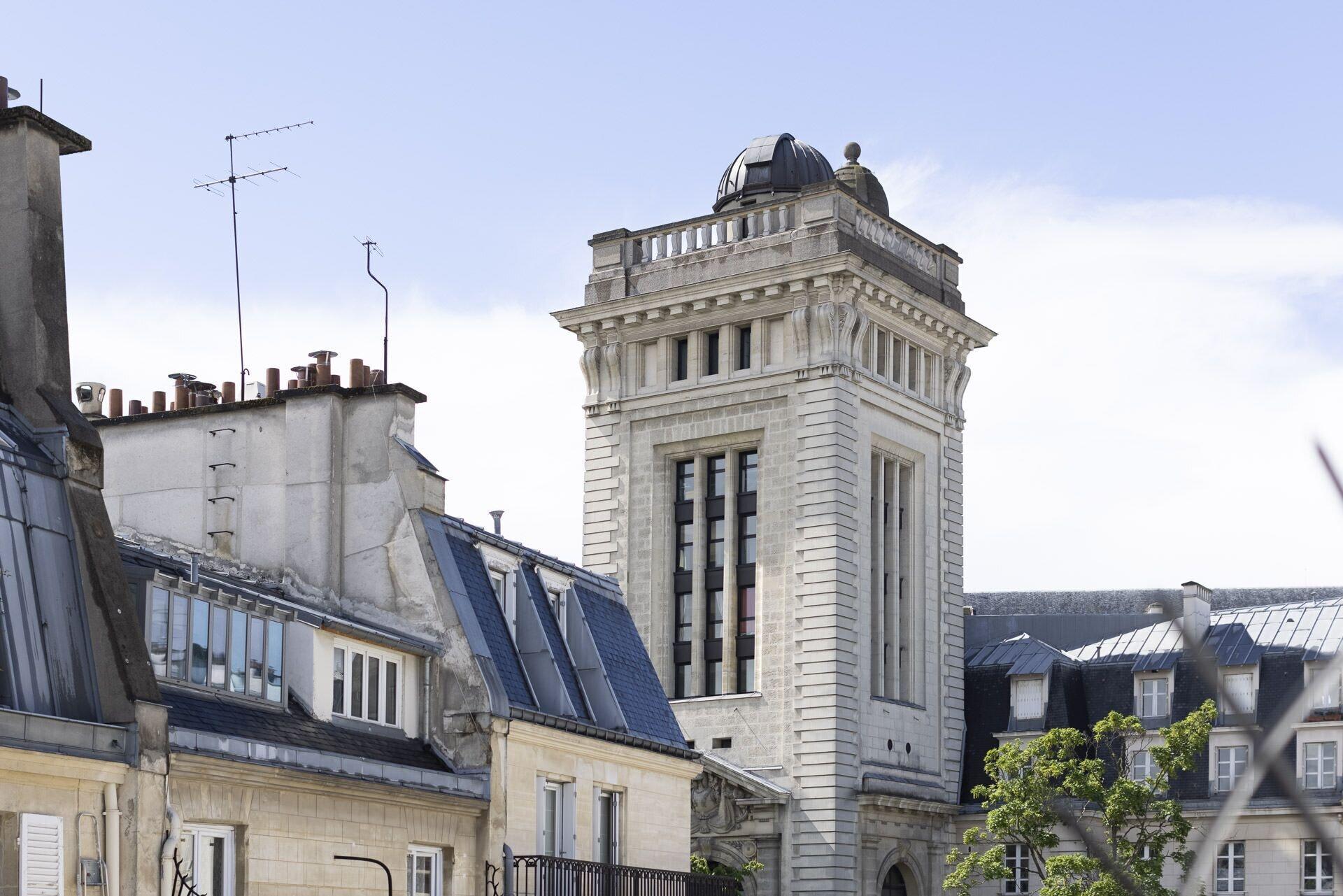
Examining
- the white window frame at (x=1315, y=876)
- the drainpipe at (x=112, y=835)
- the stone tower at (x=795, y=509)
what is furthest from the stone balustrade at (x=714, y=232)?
the drainpipe at (x=112, y=835)

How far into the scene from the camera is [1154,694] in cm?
5900

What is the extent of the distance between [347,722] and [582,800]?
450 centimetres

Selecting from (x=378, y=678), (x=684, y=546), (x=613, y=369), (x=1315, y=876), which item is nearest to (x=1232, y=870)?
(x=1315, y=876)

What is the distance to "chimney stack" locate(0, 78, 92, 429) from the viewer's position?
18547 mm

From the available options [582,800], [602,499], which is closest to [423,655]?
[582,800]

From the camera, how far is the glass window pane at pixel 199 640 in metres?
19.9

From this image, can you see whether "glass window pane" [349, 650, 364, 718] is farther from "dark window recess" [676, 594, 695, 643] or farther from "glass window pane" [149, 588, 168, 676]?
"dark window recess" [676, 594, 695, 643]

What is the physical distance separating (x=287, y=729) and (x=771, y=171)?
45931 mm

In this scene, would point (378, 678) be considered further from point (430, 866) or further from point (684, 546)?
point (684, 546)

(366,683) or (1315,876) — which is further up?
(366,683)

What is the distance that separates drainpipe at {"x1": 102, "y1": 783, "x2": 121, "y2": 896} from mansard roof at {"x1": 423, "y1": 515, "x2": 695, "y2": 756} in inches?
281

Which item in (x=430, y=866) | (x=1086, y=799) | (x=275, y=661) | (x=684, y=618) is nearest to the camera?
(x=275, y=661)

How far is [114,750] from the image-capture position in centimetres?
1678

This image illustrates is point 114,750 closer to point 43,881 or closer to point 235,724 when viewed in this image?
point 43,881
